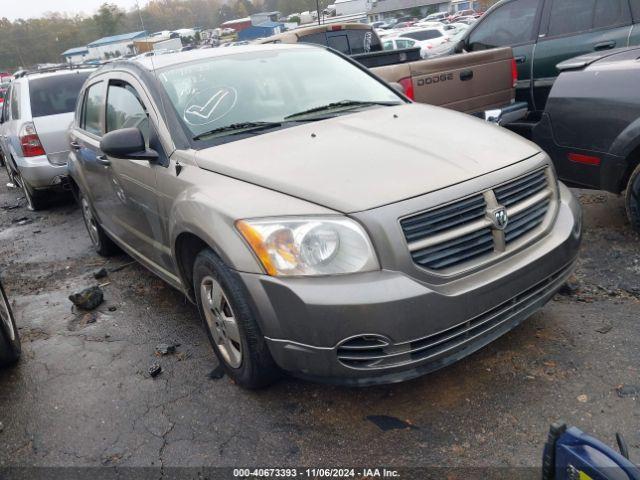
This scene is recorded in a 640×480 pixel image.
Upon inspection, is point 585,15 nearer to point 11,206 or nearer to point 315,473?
point 315,473

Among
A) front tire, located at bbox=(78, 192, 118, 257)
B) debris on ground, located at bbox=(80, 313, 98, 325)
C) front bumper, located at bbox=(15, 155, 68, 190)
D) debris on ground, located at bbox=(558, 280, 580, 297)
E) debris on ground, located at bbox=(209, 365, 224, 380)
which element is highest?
front bumper, located at bbox=(15, 155, 68, 190)

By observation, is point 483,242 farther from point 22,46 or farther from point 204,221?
point 22,46

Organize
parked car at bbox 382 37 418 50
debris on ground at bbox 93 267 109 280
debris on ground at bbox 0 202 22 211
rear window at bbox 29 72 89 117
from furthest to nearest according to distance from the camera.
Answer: parked car at bbox 382 37 418 50 → debris on ground at bbox 0 202 22 211 → rear window at bbox 29 72 89 117 → debris on ground at bbox 93 267 109 280

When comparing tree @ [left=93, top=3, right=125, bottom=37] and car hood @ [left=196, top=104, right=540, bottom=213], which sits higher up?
tree @ [left=93, top=3, right=125, bottom=37]

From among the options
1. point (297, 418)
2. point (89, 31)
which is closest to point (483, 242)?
point (297, 418)

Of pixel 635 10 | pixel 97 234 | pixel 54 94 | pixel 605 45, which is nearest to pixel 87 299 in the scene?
pixel 97 234

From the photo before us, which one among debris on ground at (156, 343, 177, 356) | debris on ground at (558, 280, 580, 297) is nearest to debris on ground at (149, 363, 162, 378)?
debris on ground at (156, 343, 177, 356)

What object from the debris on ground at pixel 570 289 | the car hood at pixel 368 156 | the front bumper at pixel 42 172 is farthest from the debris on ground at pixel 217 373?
the front bumper at pixel 42 172

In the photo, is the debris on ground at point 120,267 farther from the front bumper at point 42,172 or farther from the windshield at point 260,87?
the front bumper at point 42,172

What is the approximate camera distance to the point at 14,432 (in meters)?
2.96

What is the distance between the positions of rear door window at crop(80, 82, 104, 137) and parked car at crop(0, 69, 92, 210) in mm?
2617

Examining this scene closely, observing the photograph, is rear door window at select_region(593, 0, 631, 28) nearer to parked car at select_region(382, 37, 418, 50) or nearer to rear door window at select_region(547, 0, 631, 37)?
rear door window at select_region(547, 0, 631, 37)

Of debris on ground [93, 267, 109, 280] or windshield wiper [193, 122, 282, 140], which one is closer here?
windshield wiper [193, 122, 282, 140]

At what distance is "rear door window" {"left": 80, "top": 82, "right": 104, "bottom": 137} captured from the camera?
444 centimetres
